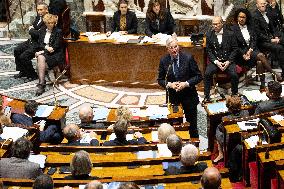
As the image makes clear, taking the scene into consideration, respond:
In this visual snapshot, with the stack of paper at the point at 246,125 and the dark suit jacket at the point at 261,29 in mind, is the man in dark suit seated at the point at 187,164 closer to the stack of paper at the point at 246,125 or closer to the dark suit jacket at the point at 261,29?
the stack of paper at the point at 246,125

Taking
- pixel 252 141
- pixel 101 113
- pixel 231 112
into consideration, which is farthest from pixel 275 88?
pixel 101 113

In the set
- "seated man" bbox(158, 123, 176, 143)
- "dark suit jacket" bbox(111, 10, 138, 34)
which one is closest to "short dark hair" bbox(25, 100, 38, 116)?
"seated man" bbox(158, 123, 176, 143)

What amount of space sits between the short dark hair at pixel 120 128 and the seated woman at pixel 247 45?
401 cm

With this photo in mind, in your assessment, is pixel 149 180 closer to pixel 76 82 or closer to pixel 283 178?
pixel 283 178

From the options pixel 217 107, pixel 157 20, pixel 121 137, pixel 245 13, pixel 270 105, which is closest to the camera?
pixel 121 137

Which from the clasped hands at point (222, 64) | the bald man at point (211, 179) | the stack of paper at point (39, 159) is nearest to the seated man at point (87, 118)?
the stack of paper at point (39, 159)

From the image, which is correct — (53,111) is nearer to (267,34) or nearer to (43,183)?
(43,183)

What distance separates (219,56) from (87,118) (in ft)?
11.0

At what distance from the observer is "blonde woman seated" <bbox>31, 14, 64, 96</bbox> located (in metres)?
10.3

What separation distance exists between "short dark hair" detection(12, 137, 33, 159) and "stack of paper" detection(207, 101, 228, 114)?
8.95ft

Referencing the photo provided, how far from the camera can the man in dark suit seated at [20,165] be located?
5695mm

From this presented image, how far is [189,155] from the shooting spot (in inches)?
213

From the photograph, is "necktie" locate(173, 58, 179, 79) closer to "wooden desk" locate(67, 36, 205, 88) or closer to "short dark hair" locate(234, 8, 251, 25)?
"wooden desk" locate(67, 36, 205, 88)

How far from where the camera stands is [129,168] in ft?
19.3
